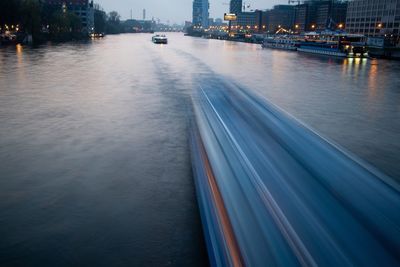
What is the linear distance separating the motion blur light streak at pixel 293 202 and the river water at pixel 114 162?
3.29ft

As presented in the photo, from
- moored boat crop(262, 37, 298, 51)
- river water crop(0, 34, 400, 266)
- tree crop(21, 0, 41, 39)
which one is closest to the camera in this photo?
river water crop(0, 34, 400, 266)

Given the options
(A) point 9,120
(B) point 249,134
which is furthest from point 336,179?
(A) point 9,120

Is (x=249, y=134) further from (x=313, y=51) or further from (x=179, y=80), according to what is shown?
(x=313, y=51)

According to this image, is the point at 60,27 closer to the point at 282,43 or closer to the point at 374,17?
the point at 282,43

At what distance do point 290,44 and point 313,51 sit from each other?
14.4 meters

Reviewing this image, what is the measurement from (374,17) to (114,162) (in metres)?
188

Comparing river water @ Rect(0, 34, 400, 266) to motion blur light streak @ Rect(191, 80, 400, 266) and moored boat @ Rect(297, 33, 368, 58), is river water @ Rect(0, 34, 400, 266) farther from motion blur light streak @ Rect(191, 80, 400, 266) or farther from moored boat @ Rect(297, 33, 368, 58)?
moored boat @ Rect(297, 33, 368, 58)

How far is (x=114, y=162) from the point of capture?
501 inches

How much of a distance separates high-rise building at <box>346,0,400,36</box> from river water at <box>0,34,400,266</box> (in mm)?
146432

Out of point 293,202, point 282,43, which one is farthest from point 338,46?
point 293,202

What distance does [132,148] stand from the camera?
14273 millimetres

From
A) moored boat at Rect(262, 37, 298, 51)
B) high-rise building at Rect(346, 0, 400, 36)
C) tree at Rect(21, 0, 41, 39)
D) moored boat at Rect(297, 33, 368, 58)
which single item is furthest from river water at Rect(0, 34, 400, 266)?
high-rise building at Rect(346, 0, 400, 36)

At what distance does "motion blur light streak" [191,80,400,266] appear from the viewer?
640 cm

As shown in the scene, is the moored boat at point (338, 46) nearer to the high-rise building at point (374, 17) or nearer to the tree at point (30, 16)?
the tree at point (30, 16)
